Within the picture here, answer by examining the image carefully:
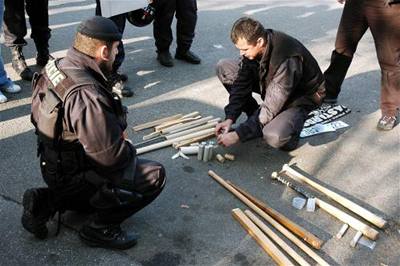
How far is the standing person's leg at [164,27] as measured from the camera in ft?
17.8

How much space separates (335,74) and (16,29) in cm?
338

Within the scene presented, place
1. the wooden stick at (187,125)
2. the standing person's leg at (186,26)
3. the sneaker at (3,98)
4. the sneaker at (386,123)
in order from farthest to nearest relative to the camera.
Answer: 1. the standing person's leg at (186,26)
2. the sneaker at (3,98)
3. the sneaker at (386,123)
4. the wooden stick at (187,125)

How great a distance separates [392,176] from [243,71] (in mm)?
1514

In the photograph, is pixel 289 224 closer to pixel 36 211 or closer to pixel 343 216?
pixel 343 216

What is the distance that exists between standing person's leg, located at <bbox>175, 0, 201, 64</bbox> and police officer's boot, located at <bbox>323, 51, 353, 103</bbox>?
1.78 metres

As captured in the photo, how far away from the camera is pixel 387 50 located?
4.14 m

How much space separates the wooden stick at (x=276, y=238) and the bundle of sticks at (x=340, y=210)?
0.42 meters

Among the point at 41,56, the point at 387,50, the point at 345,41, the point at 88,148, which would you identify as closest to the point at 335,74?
the point at 345,41

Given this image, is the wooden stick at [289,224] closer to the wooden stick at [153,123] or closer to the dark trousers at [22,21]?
the wooden stick at [153,123]

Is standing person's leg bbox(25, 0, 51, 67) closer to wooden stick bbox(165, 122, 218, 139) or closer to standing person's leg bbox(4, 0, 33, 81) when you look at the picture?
standing person's leg bbox(4, 0, 33, 81)

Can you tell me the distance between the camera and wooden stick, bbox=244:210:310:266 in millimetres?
2704

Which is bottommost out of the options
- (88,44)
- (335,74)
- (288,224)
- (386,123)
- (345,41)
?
(386,123)

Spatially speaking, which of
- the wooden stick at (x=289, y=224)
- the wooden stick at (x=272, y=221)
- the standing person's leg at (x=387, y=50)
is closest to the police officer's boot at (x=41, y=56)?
the wooden stick at (x=272, y=221)

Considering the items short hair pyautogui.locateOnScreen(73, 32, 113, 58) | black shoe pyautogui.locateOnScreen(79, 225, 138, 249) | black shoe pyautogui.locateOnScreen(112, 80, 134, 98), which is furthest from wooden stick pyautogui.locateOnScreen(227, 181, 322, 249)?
black shoe pyautogui.locateOnScreen(112, 80, 134, 98)
